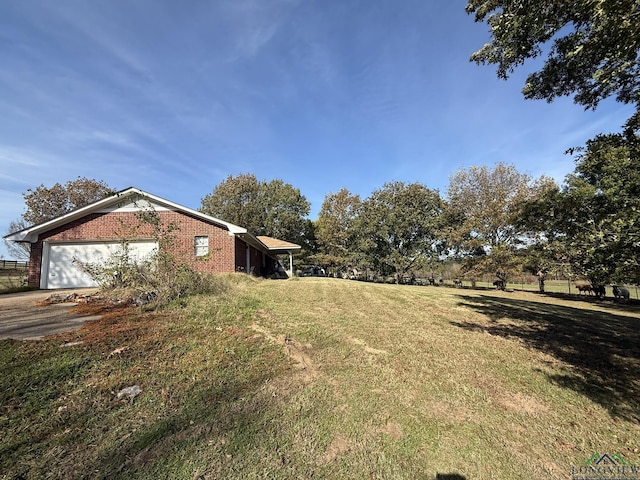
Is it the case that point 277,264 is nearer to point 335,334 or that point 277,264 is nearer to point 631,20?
point 335,334

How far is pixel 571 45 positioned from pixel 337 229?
30899 mm

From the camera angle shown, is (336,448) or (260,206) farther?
(260,206)

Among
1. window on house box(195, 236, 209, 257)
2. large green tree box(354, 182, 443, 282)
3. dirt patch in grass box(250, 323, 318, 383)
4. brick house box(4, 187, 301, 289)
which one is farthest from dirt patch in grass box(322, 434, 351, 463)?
large green tree box(354, 182, 443, 282)

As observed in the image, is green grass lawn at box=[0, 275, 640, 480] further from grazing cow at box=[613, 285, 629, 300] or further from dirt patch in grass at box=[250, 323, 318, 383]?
grazing cow at box=[613, 285, 629, 300]

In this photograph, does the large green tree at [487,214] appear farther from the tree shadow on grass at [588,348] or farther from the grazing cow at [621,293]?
the tree shadow on grass at [588,348]

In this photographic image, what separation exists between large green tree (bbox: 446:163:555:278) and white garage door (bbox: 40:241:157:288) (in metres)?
23.5

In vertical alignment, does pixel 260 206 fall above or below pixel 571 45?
above

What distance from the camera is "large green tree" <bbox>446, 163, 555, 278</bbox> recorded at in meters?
23.2

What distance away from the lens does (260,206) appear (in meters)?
35.6

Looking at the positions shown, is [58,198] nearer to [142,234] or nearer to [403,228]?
[142,234]

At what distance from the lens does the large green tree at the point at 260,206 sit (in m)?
34.3

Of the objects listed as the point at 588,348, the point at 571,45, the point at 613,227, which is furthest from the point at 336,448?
the point at 571,45

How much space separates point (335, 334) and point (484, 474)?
3.30 m

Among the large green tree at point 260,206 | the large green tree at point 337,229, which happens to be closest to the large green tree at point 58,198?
the large green tree at point 260,206
